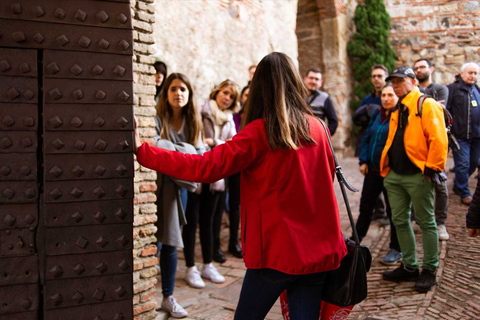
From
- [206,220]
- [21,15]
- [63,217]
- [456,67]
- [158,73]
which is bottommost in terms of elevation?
[206,220]

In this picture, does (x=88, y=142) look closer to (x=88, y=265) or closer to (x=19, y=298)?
(x=88, y=265)

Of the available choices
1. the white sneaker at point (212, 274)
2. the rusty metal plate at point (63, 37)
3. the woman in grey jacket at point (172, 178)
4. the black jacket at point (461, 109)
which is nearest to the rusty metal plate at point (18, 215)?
the rusty metal plate at point (63, 37)

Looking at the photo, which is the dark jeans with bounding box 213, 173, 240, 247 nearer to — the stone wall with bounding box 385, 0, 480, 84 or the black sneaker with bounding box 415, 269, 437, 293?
the black sneaker with bounding box 415, 269, 437, 293

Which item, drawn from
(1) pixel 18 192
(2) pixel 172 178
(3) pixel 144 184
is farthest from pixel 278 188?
(2) pixel 172 178

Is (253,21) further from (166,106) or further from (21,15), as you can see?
(21,15)

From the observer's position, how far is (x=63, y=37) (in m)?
1.83

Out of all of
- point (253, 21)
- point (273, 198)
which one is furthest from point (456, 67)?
point (273, 198)

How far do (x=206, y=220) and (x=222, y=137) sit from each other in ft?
3.12

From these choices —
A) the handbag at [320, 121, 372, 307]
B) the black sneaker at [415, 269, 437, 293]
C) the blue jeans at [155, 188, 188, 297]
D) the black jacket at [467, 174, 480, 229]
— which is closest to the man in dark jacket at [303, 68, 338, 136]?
the black sneaker at [415, 269, 437, 293]

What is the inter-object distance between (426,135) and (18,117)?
3.21m

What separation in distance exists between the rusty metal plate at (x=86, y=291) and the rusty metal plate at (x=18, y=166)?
1.46ft

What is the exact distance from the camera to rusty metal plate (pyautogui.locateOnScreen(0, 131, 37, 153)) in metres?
1.79

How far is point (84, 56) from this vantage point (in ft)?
6.10

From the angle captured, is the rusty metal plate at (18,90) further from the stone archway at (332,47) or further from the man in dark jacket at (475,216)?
the stone archway at (332,47)
